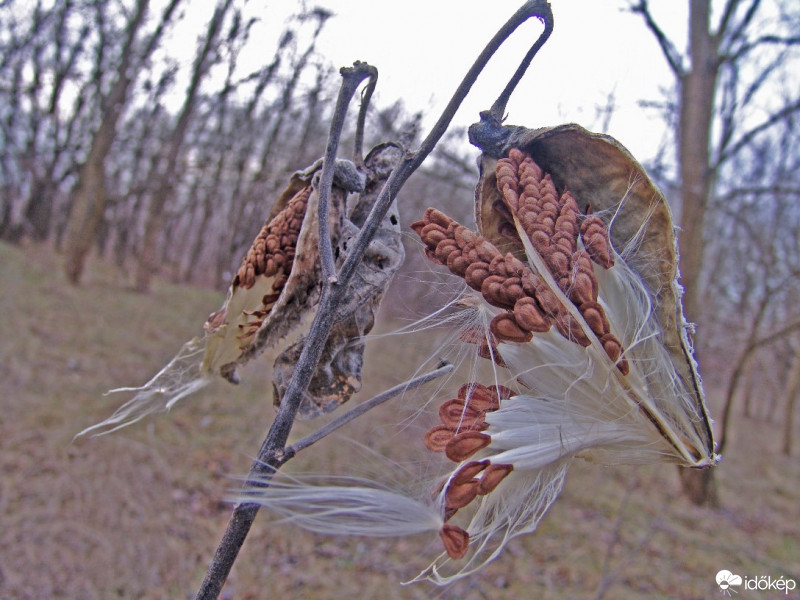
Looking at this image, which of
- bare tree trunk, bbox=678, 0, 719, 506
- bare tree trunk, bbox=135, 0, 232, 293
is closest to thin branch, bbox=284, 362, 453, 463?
bare tree trunk, bbox=678, 0, 719, 506

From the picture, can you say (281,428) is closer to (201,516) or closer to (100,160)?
(201,516)

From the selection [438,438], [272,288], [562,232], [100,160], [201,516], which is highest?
[100,160]

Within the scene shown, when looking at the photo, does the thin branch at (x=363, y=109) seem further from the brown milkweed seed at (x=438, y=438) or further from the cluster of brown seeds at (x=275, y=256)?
the brown milkweed seed at (x=438, y=438)

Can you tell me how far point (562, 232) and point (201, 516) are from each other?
15.4 ft

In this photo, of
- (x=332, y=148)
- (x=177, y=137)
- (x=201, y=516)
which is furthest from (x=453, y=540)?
(x=177, y=137)

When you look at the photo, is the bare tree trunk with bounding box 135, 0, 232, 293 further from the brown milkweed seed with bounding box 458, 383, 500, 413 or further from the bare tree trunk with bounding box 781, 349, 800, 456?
the bare tree trunk with bounding box 781, 349, 800, 456

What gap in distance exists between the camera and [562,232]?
2.49ft

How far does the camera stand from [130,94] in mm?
8984

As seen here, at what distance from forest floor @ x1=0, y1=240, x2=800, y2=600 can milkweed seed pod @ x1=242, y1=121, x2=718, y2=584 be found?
65.6 inches

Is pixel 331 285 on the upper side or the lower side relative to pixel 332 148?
Result: lower

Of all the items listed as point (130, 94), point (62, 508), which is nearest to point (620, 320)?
point (62, 508)

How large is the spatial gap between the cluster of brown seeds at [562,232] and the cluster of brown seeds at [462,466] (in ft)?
0.62

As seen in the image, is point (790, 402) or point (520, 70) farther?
point (790, 402)

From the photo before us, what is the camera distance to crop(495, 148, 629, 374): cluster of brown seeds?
0.74m
